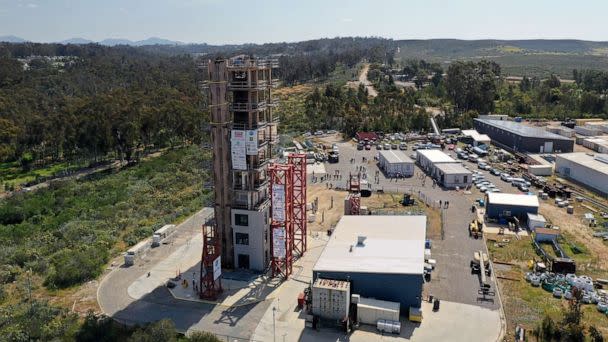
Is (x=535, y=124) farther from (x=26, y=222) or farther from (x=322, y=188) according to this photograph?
(x=26, y=222)

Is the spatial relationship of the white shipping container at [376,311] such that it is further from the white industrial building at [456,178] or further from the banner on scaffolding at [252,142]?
the white industrial building at [456,178]

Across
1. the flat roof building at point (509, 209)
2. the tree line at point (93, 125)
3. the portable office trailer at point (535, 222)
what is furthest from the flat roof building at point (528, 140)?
the tree line at point (93, 125)

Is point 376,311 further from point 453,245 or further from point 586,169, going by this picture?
point 586,169

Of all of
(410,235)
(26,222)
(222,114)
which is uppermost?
(222,114)

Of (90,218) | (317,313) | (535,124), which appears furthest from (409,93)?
(317,313)

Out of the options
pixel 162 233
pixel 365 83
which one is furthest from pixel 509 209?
pixel 365 83

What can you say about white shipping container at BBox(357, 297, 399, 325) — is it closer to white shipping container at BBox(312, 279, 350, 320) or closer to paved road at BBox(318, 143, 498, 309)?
white shipping container at BBox(312, 279, 350, 320)

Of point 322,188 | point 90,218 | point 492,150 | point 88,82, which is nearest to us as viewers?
point 90,218

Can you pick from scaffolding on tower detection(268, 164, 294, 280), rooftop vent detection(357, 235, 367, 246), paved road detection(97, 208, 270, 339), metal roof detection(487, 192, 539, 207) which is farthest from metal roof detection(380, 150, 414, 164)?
paved road detection(97, 208, 270, 339)
